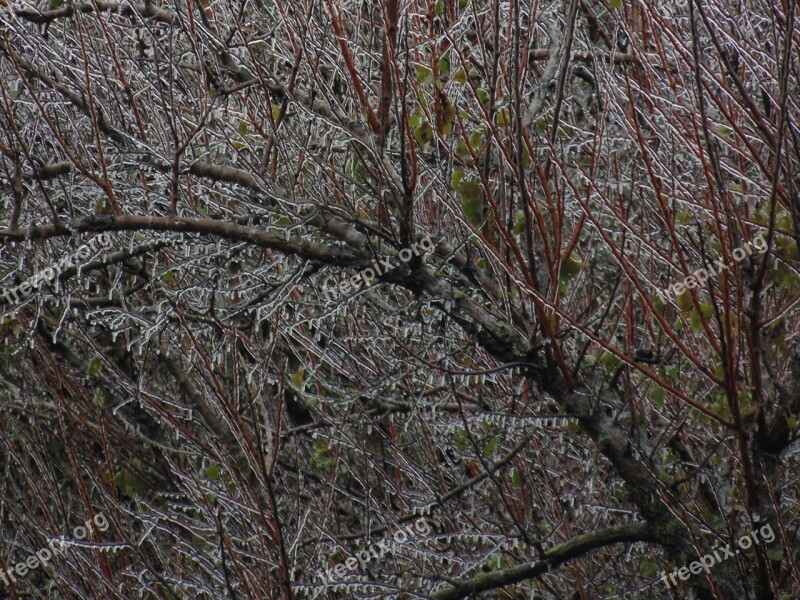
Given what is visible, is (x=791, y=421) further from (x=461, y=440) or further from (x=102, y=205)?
(x=102, y=205)

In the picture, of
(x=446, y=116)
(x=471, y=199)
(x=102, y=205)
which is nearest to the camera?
(x=471, y=199)

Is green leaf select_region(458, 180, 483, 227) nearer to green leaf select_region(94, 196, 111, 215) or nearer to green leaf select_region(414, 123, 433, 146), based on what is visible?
green leaf select_region(414, 123, 433, 146)

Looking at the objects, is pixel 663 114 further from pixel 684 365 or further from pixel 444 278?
pixel 684 365

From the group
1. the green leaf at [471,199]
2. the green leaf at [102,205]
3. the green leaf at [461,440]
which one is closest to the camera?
the green leaf at [471,199]

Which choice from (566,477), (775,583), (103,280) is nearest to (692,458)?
(566,477)

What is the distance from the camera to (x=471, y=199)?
3381mm

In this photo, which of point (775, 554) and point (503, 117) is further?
point (503, 117)

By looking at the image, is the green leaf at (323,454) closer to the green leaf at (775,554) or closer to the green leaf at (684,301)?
the green leaf at (684,301)

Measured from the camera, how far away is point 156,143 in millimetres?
4164

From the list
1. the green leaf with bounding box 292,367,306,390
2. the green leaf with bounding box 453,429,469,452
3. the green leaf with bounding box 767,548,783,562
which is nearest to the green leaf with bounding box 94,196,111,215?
the green leaf with bounding box 292,367,306,390

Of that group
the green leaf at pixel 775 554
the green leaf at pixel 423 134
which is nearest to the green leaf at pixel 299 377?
the green leaf at pixel 423 134

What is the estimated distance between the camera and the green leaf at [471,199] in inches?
132

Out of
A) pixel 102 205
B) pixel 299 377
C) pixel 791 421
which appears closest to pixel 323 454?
pixel 299 377

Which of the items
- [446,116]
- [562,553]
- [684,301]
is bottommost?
[562,553]
